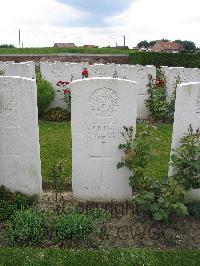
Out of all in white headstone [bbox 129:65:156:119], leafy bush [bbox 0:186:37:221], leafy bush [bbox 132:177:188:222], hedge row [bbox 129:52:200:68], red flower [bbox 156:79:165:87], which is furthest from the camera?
hedge row [bbox 129:52:200:68]

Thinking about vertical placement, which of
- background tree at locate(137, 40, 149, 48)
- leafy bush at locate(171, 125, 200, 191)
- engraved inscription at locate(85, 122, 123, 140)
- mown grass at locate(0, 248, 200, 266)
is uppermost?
background tree at locate(137, 40, 149, 48)

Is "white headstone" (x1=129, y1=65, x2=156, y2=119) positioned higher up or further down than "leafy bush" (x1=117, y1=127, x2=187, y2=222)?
higher up

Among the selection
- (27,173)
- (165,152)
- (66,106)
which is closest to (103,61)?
(66,106)

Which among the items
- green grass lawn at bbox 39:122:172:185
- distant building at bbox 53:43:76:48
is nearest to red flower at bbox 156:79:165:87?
green grass lawn at bbox 39:122:172:185

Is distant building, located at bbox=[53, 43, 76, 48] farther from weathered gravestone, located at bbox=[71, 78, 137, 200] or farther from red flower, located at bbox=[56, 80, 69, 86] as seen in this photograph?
weathered gravestone, located at bbox=[71, 78, 137, 200]

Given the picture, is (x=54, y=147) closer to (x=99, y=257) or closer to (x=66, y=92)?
(x=66, y=92)

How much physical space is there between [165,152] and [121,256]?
3892mm

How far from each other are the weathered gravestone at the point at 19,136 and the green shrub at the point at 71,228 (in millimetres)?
1095

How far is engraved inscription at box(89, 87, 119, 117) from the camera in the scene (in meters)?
5.27

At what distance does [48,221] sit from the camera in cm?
487

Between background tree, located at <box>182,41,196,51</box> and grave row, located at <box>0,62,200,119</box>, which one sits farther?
background tree, located at <box>182,41,196,51</box>

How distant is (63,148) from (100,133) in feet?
8.86

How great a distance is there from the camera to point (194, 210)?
5.24m

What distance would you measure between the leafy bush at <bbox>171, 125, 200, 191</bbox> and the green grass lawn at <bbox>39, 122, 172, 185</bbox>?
66 centimetres
